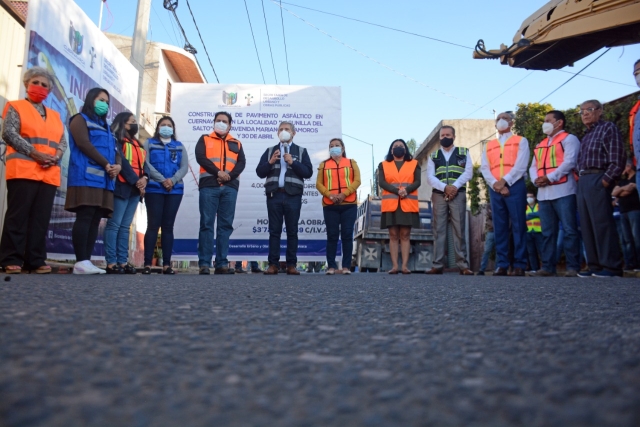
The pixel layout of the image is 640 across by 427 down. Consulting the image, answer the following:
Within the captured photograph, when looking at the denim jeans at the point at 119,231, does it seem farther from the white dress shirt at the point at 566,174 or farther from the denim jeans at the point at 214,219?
the white dress shirt at the point at 566,174

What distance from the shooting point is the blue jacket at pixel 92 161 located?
460cm

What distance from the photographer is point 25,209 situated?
427 centimetres

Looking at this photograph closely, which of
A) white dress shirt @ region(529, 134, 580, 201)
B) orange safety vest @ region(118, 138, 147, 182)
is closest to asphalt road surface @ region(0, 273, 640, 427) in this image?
white dress shirt @ region(529, 134, 580, 201)

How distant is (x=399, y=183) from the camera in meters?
6.60

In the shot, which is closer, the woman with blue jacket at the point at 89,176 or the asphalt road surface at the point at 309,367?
the asphalt road surface at the point at 309,367

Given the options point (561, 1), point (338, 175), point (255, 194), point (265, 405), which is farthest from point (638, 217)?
point (265, 405)

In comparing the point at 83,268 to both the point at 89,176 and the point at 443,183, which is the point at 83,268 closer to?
the point at 89,176

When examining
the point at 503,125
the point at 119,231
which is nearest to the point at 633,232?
the point at 503,125

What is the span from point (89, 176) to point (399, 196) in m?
3.59

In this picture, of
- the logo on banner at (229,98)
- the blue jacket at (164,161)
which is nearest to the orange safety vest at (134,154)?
the blue jacket at (164,161)

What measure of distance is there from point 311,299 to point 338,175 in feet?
14.0

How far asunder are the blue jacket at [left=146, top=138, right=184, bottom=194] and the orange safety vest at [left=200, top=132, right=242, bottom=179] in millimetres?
318

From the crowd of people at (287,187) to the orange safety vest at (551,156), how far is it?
0.01m

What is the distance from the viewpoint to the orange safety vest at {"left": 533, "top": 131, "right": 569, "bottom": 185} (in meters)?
5.58
